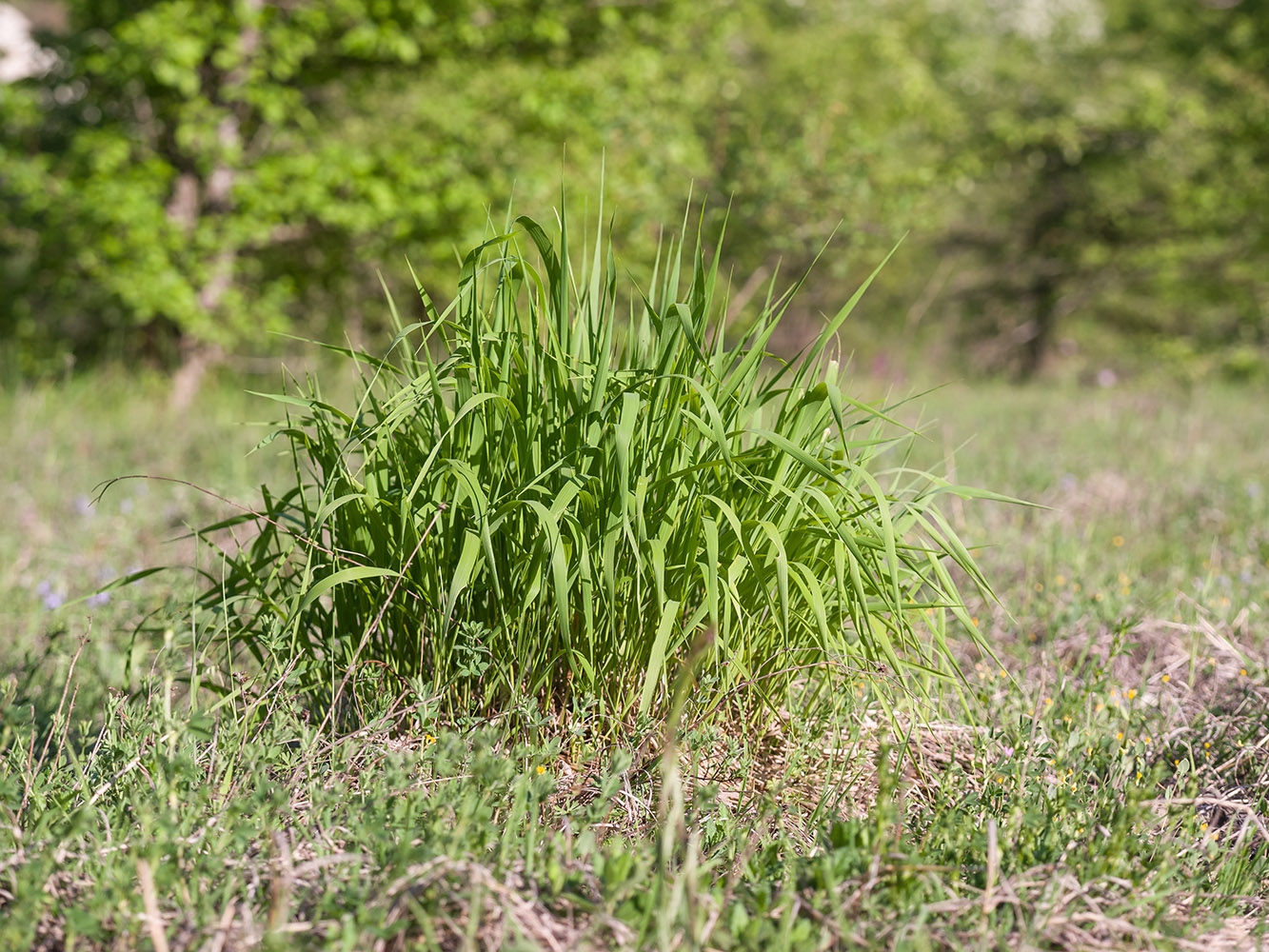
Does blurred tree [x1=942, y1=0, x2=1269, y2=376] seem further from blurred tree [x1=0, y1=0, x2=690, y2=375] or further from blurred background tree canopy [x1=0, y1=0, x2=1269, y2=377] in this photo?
blurred tree [x1=0, y1=0, x2=690, y2=375]

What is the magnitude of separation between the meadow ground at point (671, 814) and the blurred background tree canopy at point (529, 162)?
87.9 inches

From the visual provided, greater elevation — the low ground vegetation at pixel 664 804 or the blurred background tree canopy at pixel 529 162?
the blurred background tree canopy at pixel 529 162

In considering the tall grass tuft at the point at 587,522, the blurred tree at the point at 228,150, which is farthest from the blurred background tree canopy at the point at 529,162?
the tall grass tuft at the point at 587,522

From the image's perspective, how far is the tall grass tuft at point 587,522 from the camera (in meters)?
1.78

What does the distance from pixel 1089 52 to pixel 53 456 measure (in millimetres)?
15272

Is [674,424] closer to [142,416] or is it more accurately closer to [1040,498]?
[1040,498]

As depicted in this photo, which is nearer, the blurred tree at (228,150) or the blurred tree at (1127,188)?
the blurred tree at (228,150)

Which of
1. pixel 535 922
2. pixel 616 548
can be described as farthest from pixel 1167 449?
pixel 535 922

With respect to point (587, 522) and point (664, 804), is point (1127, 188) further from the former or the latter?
point (664, 804)

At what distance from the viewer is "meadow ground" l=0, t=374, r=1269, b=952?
1367 millimetres

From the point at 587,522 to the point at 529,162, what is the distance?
7952 mm

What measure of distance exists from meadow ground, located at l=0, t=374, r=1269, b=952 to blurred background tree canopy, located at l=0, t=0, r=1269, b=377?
2233 mm

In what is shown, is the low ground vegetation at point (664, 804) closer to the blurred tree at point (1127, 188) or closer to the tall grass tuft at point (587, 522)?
the tall grass tuft at point (587, 522)

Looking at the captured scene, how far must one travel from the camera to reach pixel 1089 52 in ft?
49.5
